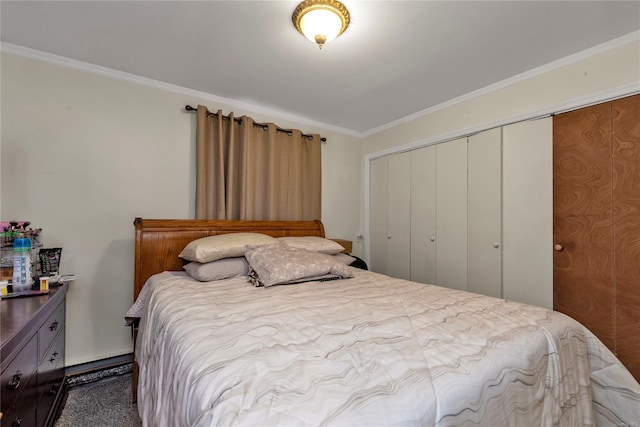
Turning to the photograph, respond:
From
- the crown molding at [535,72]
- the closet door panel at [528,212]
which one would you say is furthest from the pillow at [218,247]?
the crown molding at [535,72]

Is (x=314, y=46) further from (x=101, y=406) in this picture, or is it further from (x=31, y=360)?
(x=101, y=406)

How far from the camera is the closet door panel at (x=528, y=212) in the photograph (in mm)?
2207

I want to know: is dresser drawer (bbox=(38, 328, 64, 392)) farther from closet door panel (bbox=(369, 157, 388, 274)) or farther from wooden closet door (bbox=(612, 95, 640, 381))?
wooden closet door (bbox=(612, 95, 640, 381))

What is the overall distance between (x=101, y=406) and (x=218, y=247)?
1.25 meters

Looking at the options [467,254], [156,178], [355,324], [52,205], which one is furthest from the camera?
[467,254]

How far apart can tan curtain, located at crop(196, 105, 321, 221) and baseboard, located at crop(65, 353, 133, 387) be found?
1300 mm

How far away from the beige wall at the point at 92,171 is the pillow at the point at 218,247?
599 mm

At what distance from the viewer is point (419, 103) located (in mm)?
2912

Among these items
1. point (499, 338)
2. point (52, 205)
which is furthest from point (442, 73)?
point (52, 205)

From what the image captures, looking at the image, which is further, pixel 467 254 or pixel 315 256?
pixel 467 254

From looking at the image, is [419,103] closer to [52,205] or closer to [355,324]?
[355,324]

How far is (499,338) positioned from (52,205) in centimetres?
287

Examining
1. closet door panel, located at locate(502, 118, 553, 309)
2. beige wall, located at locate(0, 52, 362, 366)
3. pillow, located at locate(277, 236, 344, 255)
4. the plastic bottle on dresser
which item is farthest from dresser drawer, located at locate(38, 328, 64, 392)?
closet door panel, located at locate(502, 118, 553, 309)

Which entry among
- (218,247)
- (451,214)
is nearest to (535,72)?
(451,214)
